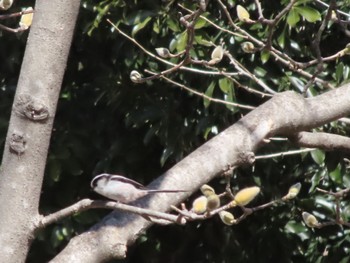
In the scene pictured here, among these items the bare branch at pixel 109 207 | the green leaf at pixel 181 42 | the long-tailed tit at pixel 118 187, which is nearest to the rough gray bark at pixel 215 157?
the bare branch at pixel 109 207

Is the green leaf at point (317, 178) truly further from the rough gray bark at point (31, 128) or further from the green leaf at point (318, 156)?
the rough gray bark at point (31, 128)

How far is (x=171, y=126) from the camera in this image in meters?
3.22

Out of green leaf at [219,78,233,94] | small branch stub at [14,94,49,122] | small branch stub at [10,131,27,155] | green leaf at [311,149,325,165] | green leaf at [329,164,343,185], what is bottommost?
green leaf at [329,164,343,185]

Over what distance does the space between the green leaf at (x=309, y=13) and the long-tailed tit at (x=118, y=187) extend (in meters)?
1.03

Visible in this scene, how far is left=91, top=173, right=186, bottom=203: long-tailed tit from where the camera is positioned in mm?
2133

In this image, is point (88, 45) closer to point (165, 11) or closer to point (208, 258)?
point (165, 11)

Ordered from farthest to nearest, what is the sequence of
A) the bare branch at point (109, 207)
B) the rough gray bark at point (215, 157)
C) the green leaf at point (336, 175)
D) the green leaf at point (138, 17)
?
the green leaf at point (336, 175) → the green leaf at point (138, 17) → the rough gray bark at point (215, 157) → the bare branch at point (109, 207)

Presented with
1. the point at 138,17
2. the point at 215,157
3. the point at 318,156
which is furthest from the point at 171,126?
the point at 215,157

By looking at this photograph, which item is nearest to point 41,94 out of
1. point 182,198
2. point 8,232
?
point 8,232

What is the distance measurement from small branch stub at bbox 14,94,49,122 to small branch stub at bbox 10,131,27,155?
42mm

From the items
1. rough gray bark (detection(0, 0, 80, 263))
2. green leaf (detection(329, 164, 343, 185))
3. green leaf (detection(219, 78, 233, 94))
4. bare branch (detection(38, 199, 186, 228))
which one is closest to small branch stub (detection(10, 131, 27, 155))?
rough gray bark (detection(0, 0, 80, 263))

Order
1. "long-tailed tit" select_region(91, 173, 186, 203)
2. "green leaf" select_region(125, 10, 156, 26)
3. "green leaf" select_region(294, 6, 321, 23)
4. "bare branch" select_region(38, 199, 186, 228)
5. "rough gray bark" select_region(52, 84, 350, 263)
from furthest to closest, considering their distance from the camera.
Answer: "green leaf" select_region(125, 10, 156, 26) < "green leaf" select_region(294, 6, 321, 23) < "long-tailed tit" select_region(91, 173, 186, 203) < "rough gray bark" select_region(52, 84, 350, 263) < "bare branch" select_region(38, 199, 186, 228)

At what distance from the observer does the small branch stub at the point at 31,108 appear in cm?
163

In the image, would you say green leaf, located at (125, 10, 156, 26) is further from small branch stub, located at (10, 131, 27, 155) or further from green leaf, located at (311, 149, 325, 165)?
small branch stub, located at (10, 131, 27, 155)
